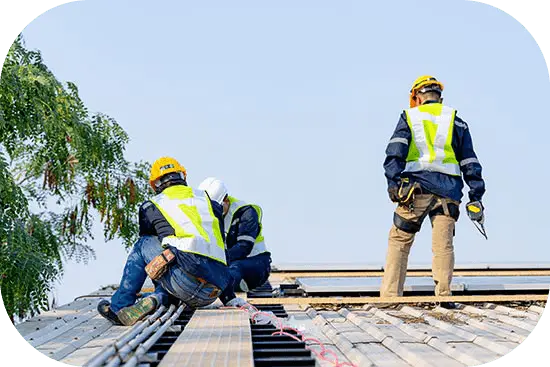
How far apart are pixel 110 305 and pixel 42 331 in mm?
526

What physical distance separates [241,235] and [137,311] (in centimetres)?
230

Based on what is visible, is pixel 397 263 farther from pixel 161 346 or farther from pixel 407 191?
pixel 161 346

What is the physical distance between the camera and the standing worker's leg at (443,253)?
243 inches

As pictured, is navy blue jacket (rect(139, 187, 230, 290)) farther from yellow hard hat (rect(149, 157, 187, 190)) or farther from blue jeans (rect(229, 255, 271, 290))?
blue jeans (rect(229, 255, 271, 290))

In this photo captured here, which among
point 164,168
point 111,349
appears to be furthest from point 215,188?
point 111,349

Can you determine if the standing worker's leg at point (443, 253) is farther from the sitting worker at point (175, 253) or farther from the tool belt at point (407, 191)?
the sitting worker at point (175, 253)

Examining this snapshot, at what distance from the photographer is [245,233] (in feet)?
23.2

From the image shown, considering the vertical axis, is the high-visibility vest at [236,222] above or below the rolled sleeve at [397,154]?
below

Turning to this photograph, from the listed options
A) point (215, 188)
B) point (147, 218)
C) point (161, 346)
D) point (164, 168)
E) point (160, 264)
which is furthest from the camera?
point (215, 188)

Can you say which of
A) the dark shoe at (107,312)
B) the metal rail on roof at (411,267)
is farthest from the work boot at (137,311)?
the metal rail on roof at (411,267)

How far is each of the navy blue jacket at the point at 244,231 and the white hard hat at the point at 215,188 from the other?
28 centimetres

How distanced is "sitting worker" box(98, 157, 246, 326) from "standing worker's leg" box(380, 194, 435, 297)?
1585 millimetres

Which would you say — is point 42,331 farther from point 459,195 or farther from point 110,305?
point 459,195

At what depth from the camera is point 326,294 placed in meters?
6.93
